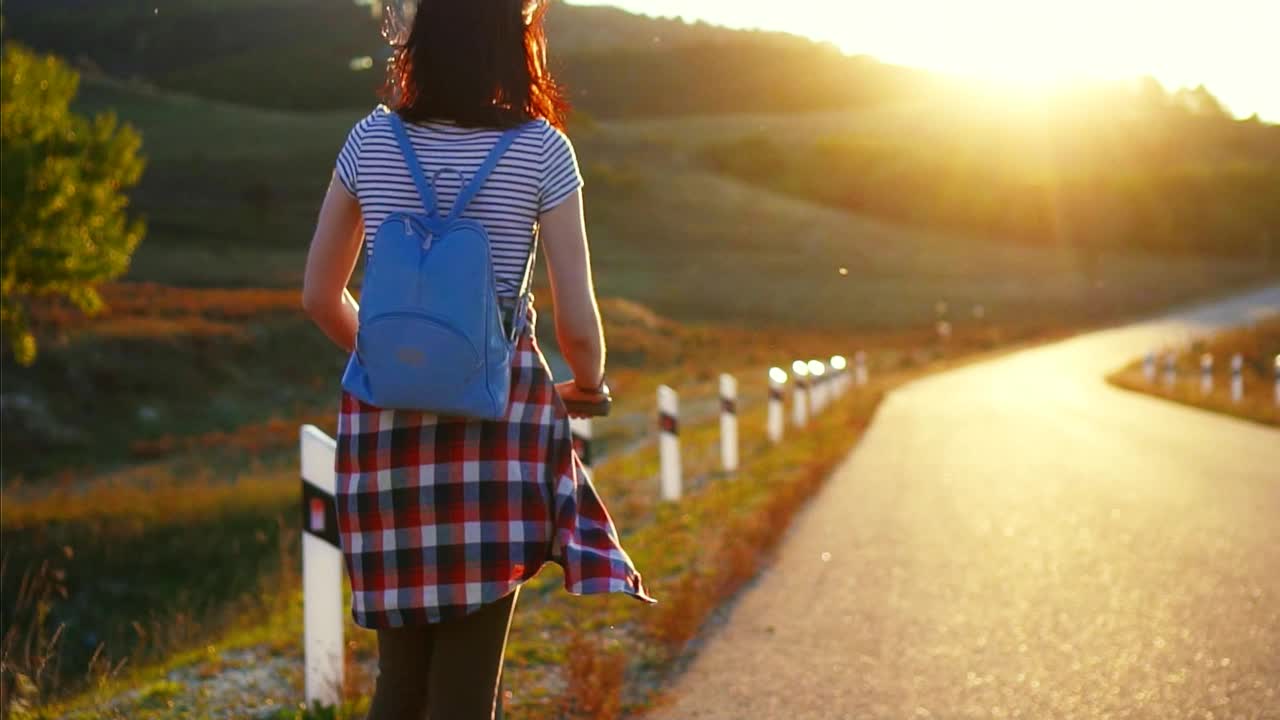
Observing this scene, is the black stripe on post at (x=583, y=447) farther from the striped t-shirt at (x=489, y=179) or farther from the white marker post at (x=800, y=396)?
the white marker post at (x=800, y=396)

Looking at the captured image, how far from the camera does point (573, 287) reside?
9.15ft

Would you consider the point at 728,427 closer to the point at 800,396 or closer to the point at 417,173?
the point at 800,396

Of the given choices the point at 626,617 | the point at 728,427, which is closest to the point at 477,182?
the point at 626,617

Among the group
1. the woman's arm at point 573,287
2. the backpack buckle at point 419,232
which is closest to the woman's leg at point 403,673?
the woman's arm at point 573,287

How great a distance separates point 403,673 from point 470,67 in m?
1.12

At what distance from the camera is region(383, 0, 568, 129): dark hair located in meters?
2.80

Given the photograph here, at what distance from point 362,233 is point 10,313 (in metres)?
20.9

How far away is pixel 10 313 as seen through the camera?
22.1 m

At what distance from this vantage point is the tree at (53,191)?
22391 mm

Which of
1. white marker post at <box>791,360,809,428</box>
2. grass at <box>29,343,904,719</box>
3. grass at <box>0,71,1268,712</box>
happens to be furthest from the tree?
grass at <box>29,343,904,719</box>

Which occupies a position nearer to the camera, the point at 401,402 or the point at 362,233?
the point at 401,402

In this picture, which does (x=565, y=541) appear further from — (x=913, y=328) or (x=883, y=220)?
(x=883, y=220)

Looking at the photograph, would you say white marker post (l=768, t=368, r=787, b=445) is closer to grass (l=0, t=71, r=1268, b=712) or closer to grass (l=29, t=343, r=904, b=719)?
grass (l=0, t=71, r=1268, b=712)

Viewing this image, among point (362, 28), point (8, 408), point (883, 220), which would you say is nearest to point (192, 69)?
point (362, 28)
